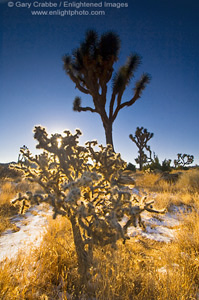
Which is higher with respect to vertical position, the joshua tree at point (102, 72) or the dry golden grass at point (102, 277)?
the joshua tree at point (102, 72)

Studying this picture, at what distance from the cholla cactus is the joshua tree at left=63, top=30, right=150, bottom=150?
8972 mm

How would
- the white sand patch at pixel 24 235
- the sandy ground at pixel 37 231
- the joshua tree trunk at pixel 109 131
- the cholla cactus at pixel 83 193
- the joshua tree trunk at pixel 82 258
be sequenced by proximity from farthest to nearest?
the joshua tree trunk at pixel 109 131, the sandy ground at pixel 37 231, the white sand patch at pixel 24 235, the joshua tree trunk at pixel 82 258, the cholla cactus at pixel 83 193

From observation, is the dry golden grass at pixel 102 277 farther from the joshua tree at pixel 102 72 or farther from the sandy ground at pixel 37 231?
the joshua tree at pixel 102 72

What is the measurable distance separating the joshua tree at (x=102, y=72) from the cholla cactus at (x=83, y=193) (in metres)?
8.97

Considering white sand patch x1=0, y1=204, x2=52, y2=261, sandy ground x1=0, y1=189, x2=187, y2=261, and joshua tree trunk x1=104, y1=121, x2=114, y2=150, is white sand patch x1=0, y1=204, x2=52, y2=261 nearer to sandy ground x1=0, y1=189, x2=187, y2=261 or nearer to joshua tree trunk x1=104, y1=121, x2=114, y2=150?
sandy ground x1=0, y1=189, x2=187, y2=261

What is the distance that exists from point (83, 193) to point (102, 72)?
12475 mm

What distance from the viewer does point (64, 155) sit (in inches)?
64.6

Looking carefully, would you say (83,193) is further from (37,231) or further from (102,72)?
(102,72)

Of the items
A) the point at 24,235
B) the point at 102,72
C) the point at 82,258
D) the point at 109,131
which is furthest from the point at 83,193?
the point at 102,72

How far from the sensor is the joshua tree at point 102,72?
1142 centimetres

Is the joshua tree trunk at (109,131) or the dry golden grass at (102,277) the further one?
the joshua tree trunk at (109,131)

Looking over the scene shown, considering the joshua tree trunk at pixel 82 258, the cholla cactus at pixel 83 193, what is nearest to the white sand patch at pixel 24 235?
the joshua tree trunk at pixel 82 258

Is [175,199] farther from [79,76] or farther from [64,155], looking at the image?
[79,76]

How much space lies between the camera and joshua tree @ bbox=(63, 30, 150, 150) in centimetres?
1142
